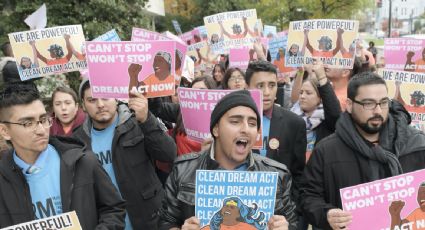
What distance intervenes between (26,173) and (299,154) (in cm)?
222

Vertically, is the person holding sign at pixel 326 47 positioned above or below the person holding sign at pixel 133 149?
above

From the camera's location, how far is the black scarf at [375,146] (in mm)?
3211

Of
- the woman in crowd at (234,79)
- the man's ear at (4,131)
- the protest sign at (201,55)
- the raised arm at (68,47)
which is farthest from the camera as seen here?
the protest sign at (201,55)

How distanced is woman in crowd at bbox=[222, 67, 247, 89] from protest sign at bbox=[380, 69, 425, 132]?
1595 mm

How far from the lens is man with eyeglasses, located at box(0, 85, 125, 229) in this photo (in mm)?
2791

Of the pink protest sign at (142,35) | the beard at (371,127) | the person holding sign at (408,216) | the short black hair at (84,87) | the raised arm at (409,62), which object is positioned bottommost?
the person holding sign at (408,216)

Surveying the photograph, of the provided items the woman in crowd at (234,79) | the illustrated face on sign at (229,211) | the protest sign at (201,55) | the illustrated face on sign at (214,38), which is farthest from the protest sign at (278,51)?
the illustrated face on sign at (229,211)

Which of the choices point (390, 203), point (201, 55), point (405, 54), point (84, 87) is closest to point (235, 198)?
point (390, 203)

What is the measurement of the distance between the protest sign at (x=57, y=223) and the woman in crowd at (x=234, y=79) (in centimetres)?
322

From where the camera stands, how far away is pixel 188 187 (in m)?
2.88

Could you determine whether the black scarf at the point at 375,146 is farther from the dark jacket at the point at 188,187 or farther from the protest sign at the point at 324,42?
the protest sign at the point at 324,42

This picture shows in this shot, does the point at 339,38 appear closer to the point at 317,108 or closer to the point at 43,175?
the point at 317,108

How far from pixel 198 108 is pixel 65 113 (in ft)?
6.06

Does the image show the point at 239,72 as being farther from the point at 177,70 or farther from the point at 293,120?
the point at 293,120
